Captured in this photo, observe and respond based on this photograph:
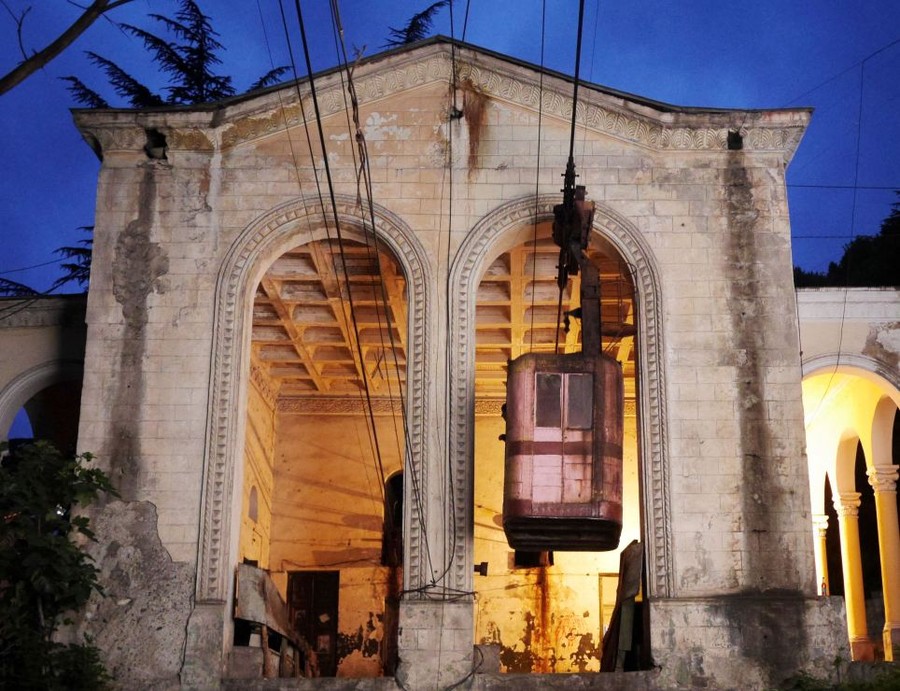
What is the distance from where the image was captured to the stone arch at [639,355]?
1736 cm

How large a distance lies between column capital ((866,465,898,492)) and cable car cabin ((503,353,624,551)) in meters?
8.54

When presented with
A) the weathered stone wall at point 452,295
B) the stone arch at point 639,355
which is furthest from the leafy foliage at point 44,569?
the stone arch at point 639,355

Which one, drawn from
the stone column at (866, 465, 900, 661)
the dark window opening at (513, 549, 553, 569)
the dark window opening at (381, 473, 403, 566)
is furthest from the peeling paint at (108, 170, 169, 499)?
the stone column at (866, 465, 900, 661)

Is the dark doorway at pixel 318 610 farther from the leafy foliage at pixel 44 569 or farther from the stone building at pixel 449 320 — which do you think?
the leafy foliage at pixel 44 569

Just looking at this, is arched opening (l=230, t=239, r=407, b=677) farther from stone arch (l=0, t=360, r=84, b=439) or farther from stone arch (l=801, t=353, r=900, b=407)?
stone arch (l=801, t=353, r=900, b=407)

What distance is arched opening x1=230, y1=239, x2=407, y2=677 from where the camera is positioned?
24.3m

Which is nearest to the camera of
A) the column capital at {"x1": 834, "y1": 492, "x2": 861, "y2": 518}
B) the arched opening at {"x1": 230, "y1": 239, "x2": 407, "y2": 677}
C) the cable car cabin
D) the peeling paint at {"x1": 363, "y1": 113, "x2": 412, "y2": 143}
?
the cable car cabin

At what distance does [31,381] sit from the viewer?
70.1 ft

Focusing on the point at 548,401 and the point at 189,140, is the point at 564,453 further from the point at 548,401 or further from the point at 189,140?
the point at 189,140

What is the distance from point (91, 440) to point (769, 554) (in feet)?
31.0

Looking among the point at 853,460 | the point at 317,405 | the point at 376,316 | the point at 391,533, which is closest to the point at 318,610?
the point at 391,533

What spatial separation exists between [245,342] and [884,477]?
12.2 meters

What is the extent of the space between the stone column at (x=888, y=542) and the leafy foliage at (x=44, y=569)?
1340 centimetres

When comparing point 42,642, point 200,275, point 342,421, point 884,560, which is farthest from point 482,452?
point 42,642
